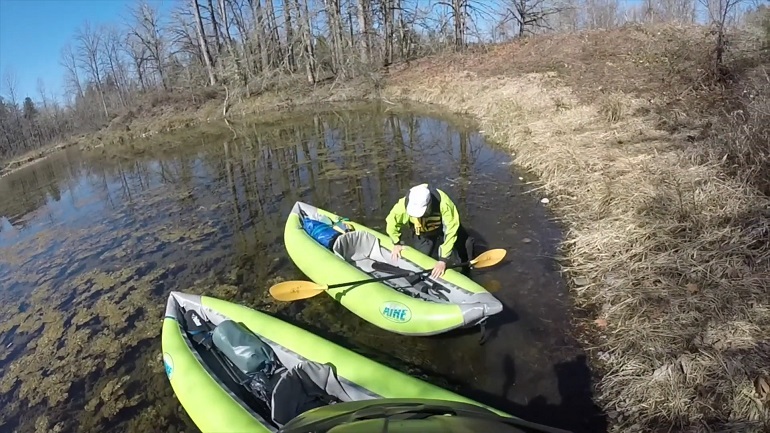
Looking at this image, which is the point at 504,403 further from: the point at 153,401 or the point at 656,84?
the point at 656,84

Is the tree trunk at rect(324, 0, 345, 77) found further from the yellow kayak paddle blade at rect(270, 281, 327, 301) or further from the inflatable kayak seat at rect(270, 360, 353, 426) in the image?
the inflatable kayak seat at rect(270, 360, 353, 426)

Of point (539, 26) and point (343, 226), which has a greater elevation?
point (539, 26)

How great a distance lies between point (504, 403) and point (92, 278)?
6.49 m

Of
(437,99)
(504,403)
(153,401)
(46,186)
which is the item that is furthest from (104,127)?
(504,403)

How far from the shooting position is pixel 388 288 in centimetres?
474

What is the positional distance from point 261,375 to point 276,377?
0.13 meters

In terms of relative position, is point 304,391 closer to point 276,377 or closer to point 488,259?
point 276,377

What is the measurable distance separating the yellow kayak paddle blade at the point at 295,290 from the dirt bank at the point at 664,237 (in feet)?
9.35

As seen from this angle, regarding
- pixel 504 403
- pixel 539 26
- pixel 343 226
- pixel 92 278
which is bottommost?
pixel 504 403

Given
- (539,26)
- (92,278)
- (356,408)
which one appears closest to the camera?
(356,408)

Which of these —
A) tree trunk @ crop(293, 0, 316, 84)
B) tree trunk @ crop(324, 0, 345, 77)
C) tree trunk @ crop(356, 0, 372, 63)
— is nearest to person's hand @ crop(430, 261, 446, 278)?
tree trunk @ crop(293, 0, 316, 84)

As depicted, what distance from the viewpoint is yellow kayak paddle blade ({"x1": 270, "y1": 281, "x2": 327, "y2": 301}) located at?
5008mm

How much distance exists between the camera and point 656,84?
10.1 metres

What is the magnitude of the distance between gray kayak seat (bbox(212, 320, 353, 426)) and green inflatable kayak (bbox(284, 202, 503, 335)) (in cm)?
106
